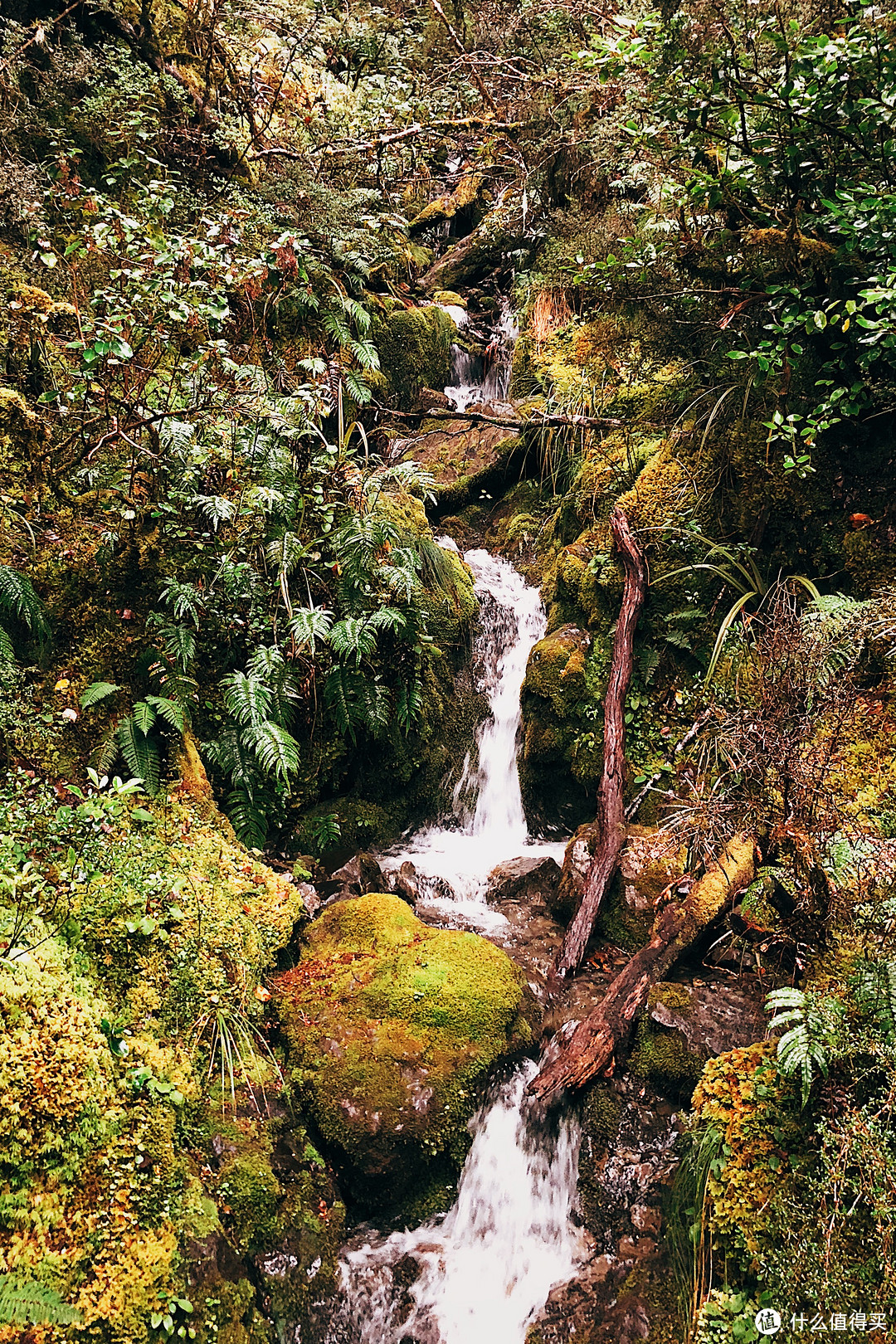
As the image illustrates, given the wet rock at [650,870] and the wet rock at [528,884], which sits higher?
the wet rock at [650,870]

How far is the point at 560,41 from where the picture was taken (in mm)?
10883

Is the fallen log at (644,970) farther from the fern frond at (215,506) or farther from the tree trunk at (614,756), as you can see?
the fern frond at (215,506)

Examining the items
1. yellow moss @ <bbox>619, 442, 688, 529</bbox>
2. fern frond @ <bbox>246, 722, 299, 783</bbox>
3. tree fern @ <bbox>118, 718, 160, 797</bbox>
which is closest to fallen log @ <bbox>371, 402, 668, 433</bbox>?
yellow moss @ <bbox>619, 442, 688, 529</bbox>

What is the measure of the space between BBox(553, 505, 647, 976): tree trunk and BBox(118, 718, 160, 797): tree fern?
10.1 ft

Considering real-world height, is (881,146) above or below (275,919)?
above

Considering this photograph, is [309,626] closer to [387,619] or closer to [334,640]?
[334,640]

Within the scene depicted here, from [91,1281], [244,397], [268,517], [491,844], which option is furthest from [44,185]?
[91,1281]

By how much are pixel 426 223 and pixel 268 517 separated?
1073 centimetres

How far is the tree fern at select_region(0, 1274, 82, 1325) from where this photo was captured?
2119 millimetres

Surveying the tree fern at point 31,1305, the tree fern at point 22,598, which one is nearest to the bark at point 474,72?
the tree fern at point 22,598

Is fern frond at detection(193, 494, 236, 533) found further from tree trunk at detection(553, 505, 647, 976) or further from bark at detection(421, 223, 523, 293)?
bark at detection(421, 223, 523, 293)

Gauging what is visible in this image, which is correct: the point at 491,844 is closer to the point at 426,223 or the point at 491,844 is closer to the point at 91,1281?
the point at 91,1281

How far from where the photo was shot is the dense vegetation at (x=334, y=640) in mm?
2863

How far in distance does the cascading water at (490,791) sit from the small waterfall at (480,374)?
11.8 ft
